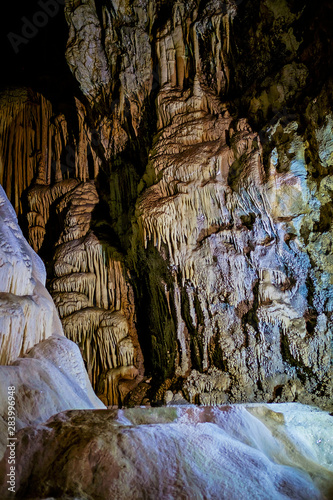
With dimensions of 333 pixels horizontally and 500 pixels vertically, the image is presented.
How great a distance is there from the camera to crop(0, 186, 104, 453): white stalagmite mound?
9.04 feet

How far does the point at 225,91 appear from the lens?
721 cm

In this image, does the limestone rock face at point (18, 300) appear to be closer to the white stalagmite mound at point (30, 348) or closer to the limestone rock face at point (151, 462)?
the white stalagmite mound at point (30, 348)

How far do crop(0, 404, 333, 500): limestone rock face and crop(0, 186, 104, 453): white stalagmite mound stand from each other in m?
0.32

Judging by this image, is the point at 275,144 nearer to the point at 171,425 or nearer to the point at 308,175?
the point at 308,175

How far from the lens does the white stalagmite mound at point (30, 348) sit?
2754 mm

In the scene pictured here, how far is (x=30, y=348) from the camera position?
3.47m

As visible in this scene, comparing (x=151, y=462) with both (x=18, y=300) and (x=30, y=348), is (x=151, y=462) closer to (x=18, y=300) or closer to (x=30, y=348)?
(x=30, y=348)

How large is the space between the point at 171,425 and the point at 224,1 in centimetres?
732

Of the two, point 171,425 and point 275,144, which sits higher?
point 275,144

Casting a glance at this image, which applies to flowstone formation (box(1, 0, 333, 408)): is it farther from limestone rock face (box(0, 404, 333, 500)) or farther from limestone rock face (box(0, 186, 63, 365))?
limestone rock face (box(0, 404, 333, 500))

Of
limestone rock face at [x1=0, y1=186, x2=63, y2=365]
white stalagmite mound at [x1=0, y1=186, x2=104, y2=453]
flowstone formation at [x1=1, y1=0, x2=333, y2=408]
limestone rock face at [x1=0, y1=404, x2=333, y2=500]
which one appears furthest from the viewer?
flowstone formation at [x1=1, y1=0, x2=333, y2=408]

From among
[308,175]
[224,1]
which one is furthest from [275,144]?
[224,1]

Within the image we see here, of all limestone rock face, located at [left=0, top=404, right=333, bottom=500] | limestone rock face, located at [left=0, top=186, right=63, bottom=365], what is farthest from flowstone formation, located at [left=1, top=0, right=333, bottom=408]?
limestone rock face, located at [left=0, top=404, right=333, bottom=500]

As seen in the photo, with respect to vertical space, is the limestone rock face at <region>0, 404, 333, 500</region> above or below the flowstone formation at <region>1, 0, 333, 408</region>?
below
